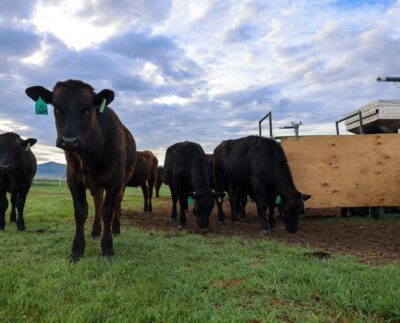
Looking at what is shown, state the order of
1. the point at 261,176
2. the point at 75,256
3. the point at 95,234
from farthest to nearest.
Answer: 1. the point at 261,176
2. the point at 95,234
3. the point at 75,256

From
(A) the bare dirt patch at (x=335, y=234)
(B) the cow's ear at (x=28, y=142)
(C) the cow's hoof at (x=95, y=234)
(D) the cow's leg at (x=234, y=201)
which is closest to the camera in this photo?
(A) the bare dirt patch at (x=335, y=234)

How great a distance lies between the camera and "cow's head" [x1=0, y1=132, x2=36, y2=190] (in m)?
8.21

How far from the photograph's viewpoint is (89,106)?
201 inches

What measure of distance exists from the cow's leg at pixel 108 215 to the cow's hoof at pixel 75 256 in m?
0.31

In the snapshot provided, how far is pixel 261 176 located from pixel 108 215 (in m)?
4.41

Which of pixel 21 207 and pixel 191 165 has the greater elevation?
pixel 191 165

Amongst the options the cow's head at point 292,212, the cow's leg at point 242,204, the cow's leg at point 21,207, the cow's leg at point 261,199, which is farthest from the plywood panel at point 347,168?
the cow's leg at point 21,207

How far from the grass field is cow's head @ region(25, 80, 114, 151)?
4.80 feet

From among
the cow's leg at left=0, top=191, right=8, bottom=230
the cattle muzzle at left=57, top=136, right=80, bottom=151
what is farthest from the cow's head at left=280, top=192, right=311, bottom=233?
the cow's leg at left=0, top=191, right=8, bottom=230

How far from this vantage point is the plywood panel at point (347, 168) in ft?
34.6

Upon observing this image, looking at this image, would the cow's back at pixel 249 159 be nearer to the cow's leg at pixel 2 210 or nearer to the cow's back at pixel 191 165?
the cow's back at pixel 191 165

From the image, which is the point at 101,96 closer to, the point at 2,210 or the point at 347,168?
the point at 2,210

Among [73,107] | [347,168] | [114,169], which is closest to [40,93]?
[73,107]

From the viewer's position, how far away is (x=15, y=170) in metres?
8.70
